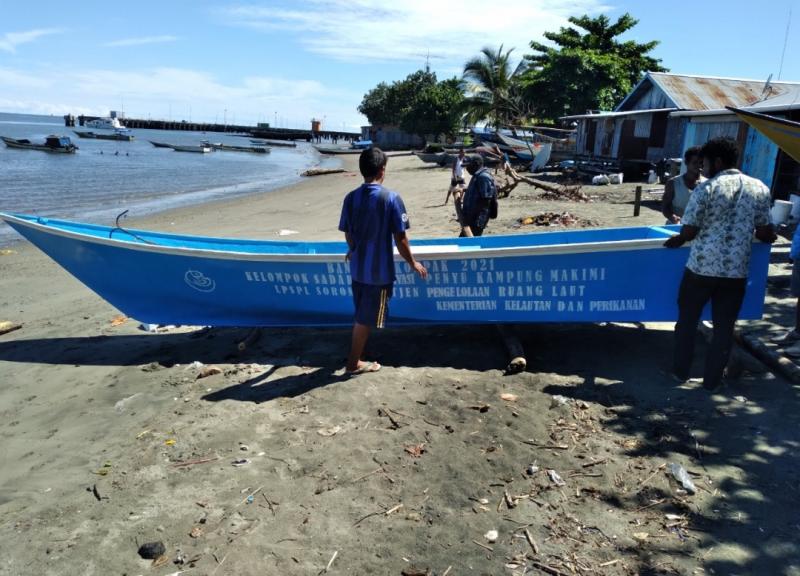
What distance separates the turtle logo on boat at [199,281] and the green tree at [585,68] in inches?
1162

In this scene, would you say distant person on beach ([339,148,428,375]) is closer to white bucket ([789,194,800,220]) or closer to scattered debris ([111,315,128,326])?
scattered debris ([111,315,128,326])

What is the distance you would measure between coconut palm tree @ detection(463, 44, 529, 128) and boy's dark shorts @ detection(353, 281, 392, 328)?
31804 mm

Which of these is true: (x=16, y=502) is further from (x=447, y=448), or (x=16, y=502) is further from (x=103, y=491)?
(x=447, y=448)

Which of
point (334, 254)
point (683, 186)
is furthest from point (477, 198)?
point (334, 254)

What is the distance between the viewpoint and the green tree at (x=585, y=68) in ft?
101

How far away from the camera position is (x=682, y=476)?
3189 millimetres

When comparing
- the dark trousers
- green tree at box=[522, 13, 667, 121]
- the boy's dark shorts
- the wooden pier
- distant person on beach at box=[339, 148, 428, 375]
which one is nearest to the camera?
the dark trousers

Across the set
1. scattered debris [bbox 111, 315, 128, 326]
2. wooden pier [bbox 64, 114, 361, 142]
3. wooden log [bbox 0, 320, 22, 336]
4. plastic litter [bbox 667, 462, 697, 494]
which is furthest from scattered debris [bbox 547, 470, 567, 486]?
wooden pier [bbox 64, 114, 361, 142]

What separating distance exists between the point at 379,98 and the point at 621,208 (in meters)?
63.1

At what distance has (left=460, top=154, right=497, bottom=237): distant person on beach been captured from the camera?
719 centimetres

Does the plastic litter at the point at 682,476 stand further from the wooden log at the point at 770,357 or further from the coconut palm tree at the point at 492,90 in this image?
the coconut palm tree at the point at 492,90

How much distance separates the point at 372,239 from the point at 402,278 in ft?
2.60

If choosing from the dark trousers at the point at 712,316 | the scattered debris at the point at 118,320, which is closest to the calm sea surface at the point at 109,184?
the scattered debris at the point at 118,320

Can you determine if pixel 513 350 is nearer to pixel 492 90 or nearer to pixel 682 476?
pixel 682 476
